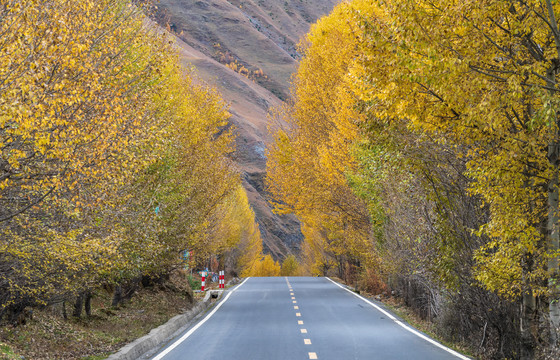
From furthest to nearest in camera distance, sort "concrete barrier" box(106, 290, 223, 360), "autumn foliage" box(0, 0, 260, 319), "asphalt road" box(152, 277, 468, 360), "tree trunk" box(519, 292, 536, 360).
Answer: "asphalt road" box(152, 277, 468, 360) → "concrete barrier" box(106, 290, 223, 360) → "tree trunk" box(519, 292, 536, 360) → "autumn foliage" box(0, 0, 260, 319)

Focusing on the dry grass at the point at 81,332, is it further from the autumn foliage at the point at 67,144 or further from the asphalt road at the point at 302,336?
the asphalt road at the point at 302,336

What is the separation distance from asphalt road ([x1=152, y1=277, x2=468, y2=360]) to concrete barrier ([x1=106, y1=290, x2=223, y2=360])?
0.33m

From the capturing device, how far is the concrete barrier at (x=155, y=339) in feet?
38.1

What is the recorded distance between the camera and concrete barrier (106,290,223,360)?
38.1 feet

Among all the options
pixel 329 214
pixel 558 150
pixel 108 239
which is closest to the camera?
pixel 558 150

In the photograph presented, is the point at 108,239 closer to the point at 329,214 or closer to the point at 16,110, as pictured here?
the point at 16,110

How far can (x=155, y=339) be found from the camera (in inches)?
547

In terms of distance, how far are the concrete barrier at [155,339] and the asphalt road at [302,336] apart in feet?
1.07

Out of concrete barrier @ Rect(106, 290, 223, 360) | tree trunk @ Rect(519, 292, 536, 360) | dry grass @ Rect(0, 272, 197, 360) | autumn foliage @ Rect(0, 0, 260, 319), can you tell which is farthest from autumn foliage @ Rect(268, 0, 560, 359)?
dry grass @ Rect(0, 272, 197, 360)

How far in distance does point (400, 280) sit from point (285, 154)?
13365 mm

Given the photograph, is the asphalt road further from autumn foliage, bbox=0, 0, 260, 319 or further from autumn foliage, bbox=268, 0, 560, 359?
autumn foliage, bbox=0, 0, 260, 319

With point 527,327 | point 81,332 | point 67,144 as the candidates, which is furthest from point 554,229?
point 81,332

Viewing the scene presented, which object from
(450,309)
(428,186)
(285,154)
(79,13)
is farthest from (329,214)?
(79,13)

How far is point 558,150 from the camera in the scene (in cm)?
966
